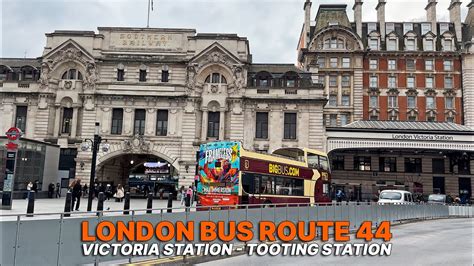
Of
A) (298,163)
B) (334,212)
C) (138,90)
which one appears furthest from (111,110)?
(334,212)

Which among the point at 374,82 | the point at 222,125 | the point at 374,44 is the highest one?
the point at 374,44

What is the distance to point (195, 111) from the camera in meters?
41.3

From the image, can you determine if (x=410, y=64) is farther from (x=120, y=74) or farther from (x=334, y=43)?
(x=120, y=74)

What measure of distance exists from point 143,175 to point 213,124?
8.74m

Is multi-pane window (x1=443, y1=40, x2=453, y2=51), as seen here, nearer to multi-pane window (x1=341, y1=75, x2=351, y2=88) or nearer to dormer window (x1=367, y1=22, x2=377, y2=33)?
dormer window (x1=367, y1=22, x2=377, y2=33)

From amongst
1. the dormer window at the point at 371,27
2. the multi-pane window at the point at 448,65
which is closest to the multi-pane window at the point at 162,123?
the dormer window at the point at 371,27

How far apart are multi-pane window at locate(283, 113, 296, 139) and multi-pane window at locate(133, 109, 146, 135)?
14488 mm

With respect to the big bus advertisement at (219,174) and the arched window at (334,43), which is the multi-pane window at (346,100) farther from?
the big bus advertisement at (219,174)

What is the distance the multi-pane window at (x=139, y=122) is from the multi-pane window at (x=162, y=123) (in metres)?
1.44

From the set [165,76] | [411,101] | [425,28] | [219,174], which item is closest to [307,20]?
[425,28]

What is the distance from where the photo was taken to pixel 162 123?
41594mm

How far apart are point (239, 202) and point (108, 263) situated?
1116 centimetres

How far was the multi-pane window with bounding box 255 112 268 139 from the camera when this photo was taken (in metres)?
41.3

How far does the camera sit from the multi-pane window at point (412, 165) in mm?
51719
